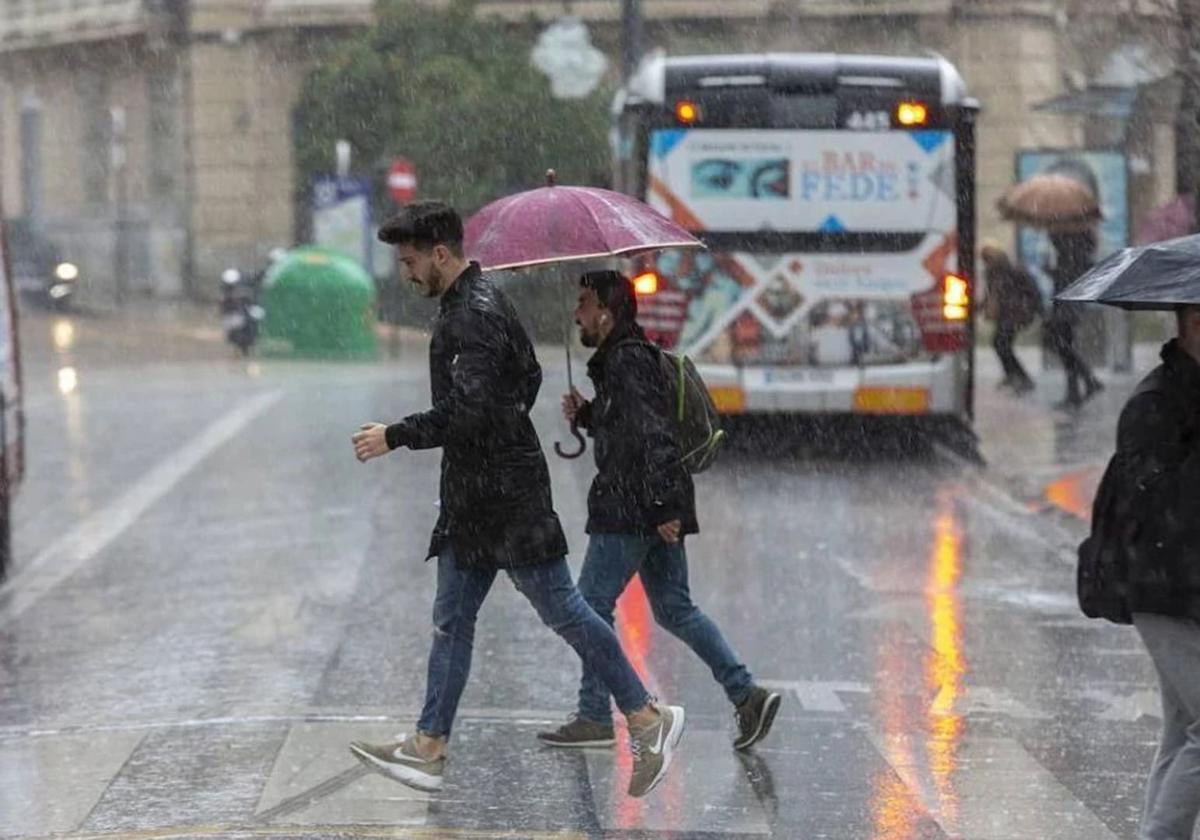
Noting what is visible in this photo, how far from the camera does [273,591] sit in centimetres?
1194

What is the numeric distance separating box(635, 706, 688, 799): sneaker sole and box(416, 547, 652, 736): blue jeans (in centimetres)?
12

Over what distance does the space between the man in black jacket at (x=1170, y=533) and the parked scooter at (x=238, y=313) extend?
27858 mm

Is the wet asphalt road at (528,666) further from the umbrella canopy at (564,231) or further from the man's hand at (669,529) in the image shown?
the umbrella canopy at (564,231)

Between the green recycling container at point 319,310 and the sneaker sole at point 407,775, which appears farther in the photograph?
the green recycling container at point 319,310

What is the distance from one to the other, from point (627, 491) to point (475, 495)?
747 mm

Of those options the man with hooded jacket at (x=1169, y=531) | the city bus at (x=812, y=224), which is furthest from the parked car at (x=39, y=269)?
the man with hooded jacket at (x=1169, y=531)

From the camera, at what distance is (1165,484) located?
555 cm

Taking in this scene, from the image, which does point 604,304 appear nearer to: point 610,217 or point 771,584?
point 610,217

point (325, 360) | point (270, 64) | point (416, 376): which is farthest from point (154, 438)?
point (270, 64)

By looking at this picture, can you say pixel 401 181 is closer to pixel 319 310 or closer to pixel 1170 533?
pixel 319 310

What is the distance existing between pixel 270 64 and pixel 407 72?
578 cm

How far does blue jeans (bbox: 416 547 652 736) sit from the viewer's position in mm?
7207

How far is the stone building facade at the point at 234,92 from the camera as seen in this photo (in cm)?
4394

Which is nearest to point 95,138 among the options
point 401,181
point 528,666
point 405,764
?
point 401,181
